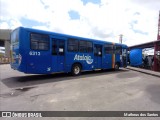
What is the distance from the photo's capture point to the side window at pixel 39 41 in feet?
36.0

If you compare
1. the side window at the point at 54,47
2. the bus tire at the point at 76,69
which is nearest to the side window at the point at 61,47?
the side window at the point at 54,47

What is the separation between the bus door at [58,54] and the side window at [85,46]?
1922 mm

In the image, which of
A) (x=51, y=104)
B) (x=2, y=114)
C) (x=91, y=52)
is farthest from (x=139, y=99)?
(x=91, y=52)

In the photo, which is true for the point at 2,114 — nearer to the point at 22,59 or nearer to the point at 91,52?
the point at 22,59

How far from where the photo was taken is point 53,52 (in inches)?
477

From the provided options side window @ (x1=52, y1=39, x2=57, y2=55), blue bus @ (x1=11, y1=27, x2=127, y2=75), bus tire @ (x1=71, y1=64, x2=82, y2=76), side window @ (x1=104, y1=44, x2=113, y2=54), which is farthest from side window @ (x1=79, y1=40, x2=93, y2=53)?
side window @ (x1=52, y1=39, x2=57, y2=55)

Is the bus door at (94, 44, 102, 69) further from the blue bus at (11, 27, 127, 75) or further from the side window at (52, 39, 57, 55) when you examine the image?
the side window at (52, 39, 57, 55)

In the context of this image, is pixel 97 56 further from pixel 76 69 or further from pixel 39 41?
pixel 39 41

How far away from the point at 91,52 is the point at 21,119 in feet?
35.2

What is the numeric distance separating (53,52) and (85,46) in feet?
11.2

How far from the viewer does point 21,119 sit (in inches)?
200

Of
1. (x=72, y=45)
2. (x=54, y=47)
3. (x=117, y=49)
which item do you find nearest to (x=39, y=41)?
(x=54, y=47)

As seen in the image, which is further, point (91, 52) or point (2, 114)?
point (91, 52)

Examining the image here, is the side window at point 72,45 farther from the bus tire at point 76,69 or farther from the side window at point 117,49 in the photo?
the side window at point 117,49
